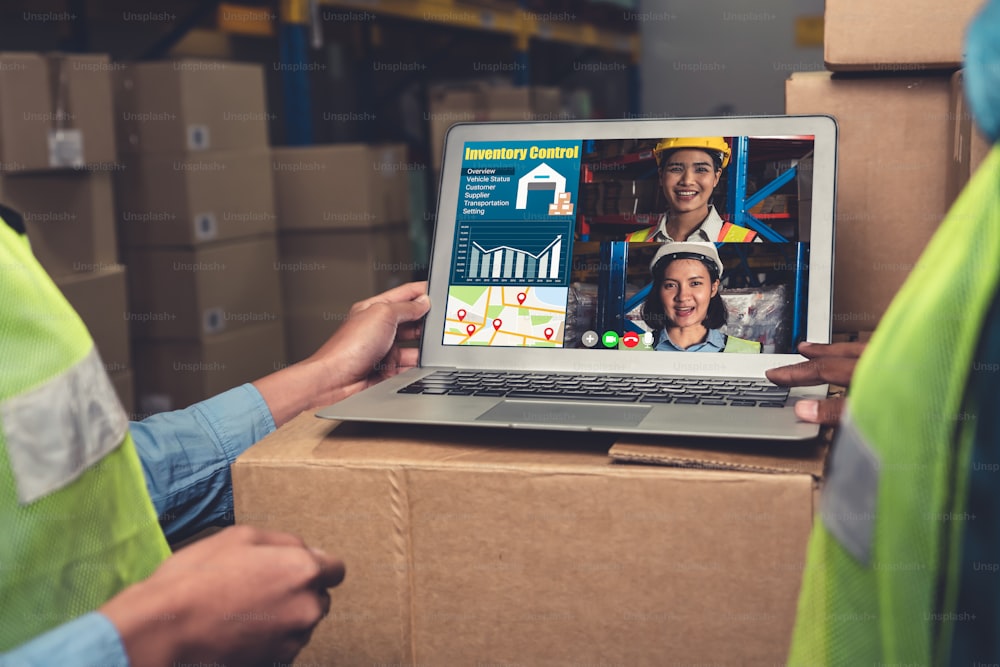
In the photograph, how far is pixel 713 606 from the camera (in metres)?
0.66

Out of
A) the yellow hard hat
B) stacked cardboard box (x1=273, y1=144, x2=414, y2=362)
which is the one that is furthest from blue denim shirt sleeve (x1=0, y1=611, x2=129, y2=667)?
stacked cardboard box (x1=273, y1=144, x2=414, y2=362)

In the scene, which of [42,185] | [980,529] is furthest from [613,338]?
[42,185]

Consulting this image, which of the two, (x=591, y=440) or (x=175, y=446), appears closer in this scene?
(x=591, y=440)

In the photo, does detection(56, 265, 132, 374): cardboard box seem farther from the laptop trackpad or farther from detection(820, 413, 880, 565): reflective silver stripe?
detection(820, 413, 880, 565): reflective silver stripe

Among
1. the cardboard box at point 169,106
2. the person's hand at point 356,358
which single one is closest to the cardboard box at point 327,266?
the cardboard box at point 169,106

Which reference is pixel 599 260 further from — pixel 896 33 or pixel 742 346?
pixel 896 33

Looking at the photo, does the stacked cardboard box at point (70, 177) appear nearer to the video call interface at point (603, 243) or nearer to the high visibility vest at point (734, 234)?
the video call interface at point (603, 243)

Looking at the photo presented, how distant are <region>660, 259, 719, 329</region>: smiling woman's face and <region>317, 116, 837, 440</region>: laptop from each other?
0.02 m

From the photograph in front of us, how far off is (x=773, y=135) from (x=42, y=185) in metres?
1.68

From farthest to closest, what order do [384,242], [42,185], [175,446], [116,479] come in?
1. [384,242]
2. [42,185]
3. [175,446]
4. [116,479]

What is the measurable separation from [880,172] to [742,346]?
0.29 m

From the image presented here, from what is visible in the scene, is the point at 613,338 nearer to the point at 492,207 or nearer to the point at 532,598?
the point at 492,207

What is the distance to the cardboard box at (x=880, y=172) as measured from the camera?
41.8 inches

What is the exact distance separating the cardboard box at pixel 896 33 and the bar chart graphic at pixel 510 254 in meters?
0.35
